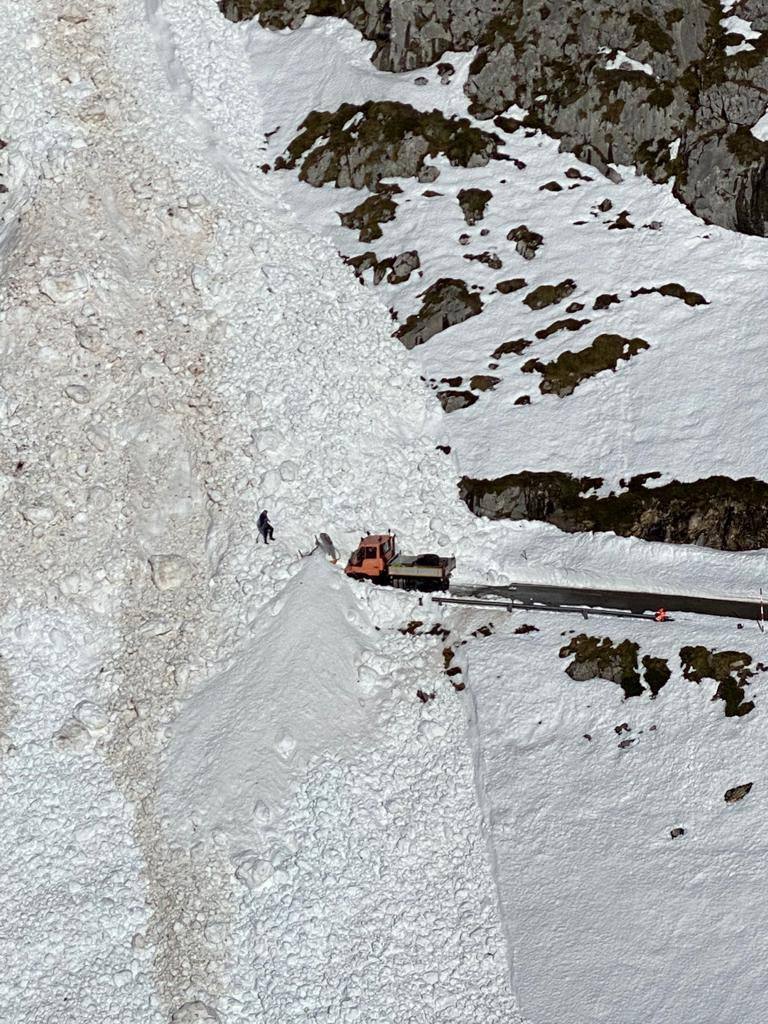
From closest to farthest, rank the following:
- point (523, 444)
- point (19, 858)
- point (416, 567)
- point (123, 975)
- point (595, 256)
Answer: point (123, 975) → point (19, 858) → point (416, 567) → point (523, 444) → point (595, 256)

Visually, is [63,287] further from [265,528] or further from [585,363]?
[585,363]

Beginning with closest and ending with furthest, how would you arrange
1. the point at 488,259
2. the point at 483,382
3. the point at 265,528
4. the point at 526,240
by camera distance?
1. the point at 265,528
2. the point at 483,382
3. the point at 488,259
4. the point at 526,240

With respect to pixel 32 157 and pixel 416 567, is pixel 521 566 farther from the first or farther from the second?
pixel 32 157

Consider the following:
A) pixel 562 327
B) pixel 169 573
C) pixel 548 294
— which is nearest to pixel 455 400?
pixel 562 327

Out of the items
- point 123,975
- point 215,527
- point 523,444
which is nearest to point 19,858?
point 123,975

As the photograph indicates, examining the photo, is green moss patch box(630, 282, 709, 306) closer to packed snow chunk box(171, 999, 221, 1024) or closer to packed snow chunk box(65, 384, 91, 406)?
packed snow chunk box(65, 384, 91, 406)

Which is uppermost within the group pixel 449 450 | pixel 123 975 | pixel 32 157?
pixel 32 157

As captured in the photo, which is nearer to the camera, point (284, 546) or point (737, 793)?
point (737, 793)
